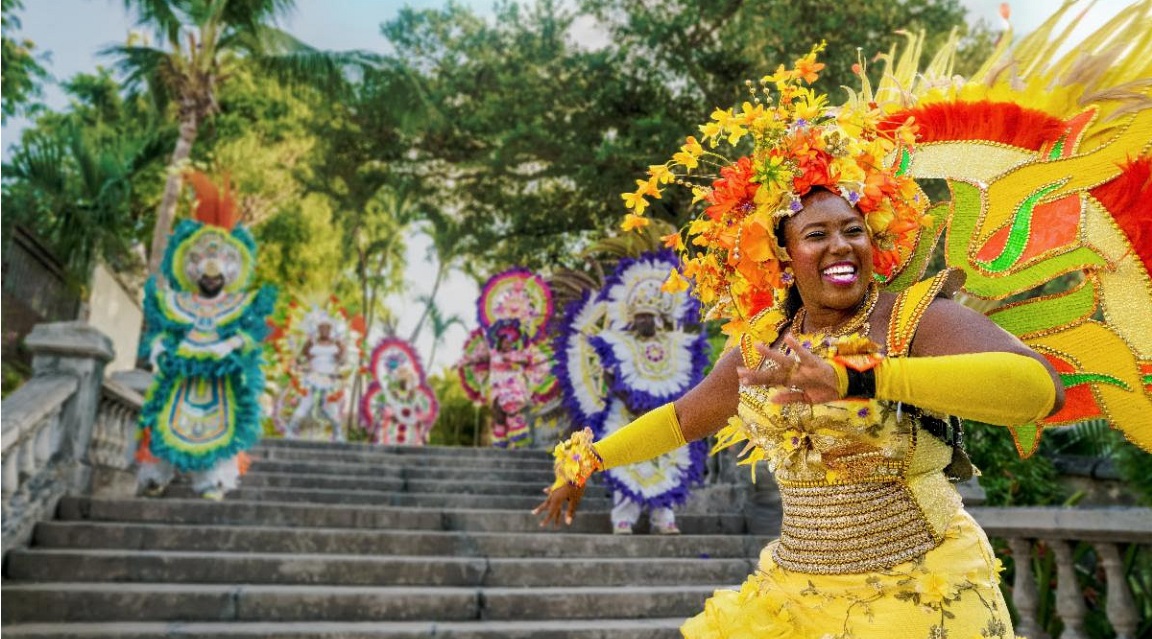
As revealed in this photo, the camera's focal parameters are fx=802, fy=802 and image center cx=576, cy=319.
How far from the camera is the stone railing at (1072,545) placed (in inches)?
141

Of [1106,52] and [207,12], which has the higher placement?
[207,12]

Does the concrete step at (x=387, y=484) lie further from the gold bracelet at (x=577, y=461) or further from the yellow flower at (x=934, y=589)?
the yellow flower at (x=934, y=589)

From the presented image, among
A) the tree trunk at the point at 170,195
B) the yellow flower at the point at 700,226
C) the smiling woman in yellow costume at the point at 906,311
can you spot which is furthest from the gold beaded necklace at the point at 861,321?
the tree trunk at the point at 170,195

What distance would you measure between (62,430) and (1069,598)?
6.29 meters

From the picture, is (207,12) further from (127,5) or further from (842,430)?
(842,430)

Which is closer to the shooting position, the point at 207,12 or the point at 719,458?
the point at 719,458

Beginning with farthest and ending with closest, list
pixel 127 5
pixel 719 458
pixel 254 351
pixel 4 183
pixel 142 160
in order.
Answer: pixel 142 160
pixel 127 5
pixel 4 183
pixel 719 458
pixel 254 351

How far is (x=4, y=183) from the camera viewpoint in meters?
11.3

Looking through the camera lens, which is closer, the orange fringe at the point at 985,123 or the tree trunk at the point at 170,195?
the orange fringe at the point at 985,123

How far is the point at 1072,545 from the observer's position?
3.92 meters

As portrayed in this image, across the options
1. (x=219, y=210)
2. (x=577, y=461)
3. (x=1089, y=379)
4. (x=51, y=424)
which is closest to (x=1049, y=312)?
(x=1089, y=379)

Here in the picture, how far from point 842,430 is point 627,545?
476 centimetres

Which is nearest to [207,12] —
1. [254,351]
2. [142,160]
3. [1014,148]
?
[142,160]

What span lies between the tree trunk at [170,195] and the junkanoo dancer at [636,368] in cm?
786
